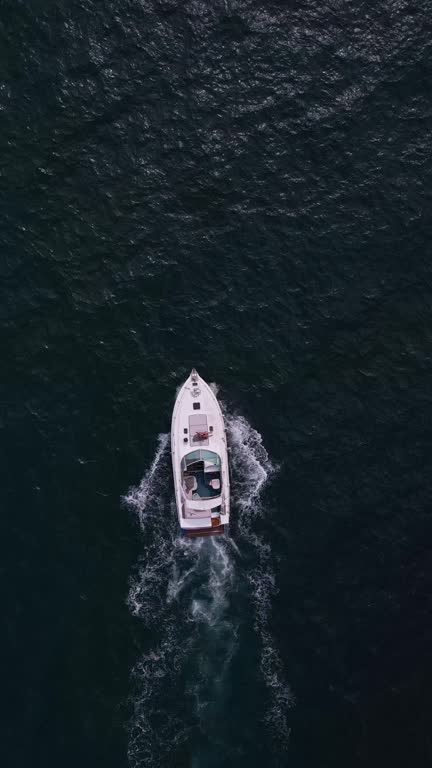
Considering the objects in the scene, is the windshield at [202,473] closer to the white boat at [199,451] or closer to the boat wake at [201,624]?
the white boat at [199,451]

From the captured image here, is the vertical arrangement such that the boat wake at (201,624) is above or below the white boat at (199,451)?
below

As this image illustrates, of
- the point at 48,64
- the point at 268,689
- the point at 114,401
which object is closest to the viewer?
the point at 268,689

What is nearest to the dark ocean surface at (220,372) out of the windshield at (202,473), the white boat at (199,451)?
the white boat at (199,451)

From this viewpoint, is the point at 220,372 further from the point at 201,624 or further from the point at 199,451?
the point at 201,624

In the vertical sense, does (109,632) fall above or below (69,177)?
below

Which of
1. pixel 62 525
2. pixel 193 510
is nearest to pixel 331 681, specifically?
pixel 193 510

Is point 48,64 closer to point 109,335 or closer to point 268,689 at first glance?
point 109,335
